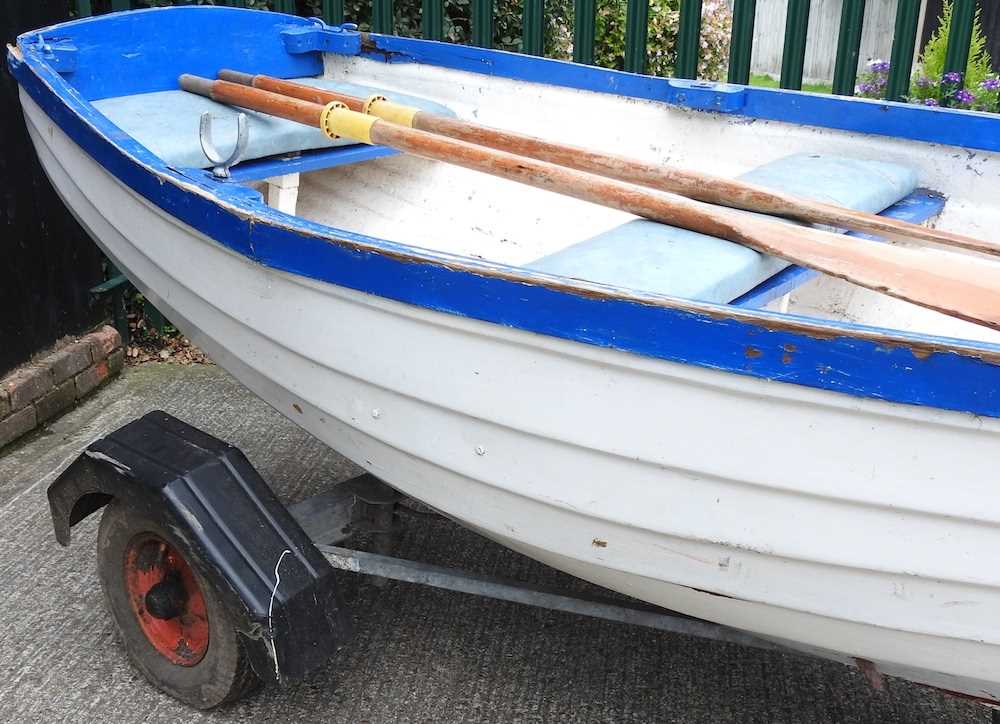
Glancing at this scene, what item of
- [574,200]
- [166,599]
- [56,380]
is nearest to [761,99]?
[574,200]

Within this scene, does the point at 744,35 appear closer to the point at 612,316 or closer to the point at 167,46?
the point at 167,46

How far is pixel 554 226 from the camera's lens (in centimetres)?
302

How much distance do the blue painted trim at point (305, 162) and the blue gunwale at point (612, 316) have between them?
58cm

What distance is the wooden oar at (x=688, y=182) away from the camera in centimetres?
198

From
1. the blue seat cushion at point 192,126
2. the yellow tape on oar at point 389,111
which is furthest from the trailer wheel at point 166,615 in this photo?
the yellow tape on oar at point 389,111

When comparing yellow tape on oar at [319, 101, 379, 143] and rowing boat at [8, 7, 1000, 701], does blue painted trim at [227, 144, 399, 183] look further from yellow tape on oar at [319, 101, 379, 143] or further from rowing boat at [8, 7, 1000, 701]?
yellow tape on oar at [319, 101, 379, 143]

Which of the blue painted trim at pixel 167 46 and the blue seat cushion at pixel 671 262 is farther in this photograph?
the blue painted trim at pixel 167 46

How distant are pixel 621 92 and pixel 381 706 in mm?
1759

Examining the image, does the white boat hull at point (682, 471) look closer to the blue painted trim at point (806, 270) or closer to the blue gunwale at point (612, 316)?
the blue gunwale at point (612, 316)

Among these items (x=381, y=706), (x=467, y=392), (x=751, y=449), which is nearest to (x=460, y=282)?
(x=467, y=392)

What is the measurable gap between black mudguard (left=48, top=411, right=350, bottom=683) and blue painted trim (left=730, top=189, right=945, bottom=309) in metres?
0.98

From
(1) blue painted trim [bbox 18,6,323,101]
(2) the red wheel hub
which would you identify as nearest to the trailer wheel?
(2) the red wheel hub

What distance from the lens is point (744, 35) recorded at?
3.55m

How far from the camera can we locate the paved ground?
229cm
